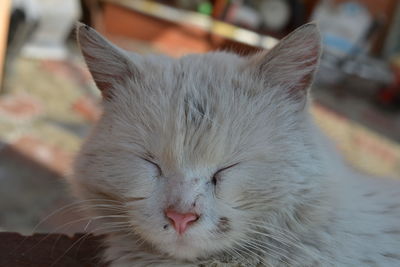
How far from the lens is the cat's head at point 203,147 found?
39.9 inches

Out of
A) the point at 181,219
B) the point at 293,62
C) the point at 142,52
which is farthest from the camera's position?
the point at 142,52

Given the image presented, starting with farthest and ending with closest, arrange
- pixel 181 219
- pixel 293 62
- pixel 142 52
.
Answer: pixel 142 52
pixel 293 62
pixel 181 219

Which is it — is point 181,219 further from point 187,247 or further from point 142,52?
point 142,52

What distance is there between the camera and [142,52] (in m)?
4.61

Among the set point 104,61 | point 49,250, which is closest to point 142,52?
point 104,61

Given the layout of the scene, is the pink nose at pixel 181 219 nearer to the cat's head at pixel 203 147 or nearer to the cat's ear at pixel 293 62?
the cat's head at pixel 203 147

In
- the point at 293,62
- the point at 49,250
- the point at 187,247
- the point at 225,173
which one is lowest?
the point at 49,250

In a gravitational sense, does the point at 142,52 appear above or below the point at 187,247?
below

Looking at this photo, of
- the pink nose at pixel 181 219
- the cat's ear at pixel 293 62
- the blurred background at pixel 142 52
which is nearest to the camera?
the pink nose at pixel 181 219

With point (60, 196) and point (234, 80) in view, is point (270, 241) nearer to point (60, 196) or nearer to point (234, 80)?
point (234, 80)

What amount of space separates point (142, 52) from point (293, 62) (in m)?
3.62

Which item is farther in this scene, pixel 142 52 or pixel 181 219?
pixel 142 52

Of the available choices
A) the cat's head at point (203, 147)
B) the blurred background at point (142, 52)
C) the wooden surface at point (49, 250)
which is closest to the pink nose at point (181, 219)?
the cat's head at point (203, 147)

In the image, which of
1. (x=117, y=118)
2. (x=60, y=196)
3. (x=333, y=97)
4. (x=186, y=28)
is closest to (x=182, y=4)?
(x=186, y=28)
